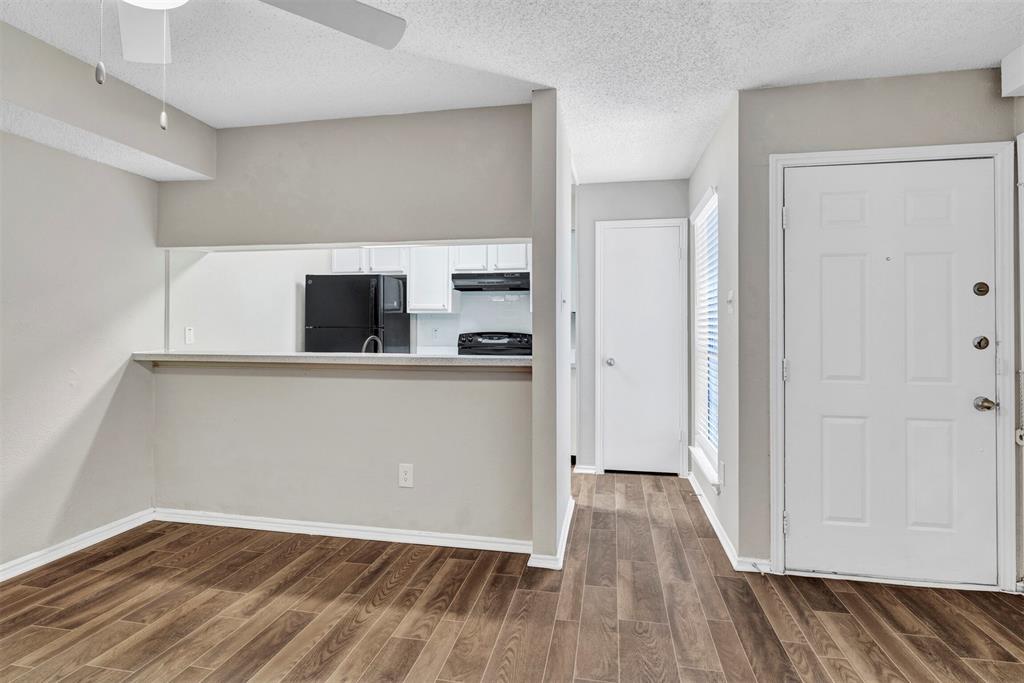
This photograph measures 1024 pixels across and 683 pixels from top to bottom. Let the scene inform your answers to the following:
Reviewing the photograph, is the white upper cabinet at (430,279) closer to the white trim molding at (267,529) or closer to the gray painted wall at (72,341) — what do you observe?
the gray painted wall at (72,341)

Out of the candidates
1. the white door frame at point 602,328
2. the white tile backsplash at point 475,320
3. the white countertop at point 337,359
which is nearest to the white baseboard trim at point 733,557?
the white door frame at point 602,328

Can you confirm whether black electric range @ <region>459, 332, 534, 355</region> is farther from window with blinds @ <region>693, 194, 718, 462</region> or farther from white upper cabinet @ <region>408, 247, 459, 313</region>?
window with blinds @ <region>693, 194, 718, 462</region>

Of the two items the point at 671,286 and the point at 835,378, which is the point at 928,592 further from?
the point at 671,286

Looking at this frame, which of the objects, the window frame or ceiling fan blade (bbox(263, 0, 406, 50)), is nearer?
ceiling fan blade (bbox(263, 0, 406, 50))

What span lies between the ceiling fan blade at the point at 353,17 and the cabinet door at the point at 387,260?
313cm

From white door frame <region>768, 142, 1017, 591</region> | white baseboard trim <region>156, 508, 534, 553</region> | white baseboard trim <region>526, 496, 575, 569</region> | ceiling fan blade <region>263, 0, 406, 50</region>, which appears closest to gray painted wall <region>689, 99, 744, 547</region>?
white door frame <region>768, 142, 1017, 591</region>

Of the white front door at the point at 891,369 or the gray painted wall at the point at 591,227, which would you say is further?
the gray painted wall at the point at 591,227

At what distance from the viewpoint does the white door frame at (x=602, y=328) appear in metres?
4.16

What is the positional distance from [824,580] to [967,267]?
1586 millimetres

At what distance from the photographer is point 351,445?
300 centimetres

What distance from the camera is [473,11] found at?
195 cm

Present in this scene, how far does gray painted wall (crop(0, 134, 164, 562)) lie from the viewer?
249 cm

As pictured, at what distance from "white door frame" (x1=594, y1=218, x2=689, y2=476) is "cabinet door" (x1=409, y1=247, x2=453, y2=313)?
1327 millimetres

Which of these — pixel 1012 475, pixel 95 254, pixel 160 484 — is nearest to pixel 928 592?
pixel 1012 475
